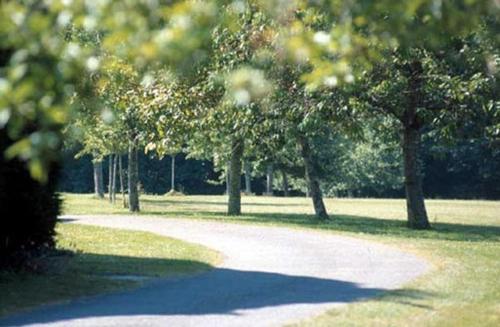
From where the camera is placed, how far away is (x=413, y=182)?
28531 millimetres

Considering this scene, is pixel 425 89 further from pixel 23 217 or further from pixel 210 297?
pixel 23 217

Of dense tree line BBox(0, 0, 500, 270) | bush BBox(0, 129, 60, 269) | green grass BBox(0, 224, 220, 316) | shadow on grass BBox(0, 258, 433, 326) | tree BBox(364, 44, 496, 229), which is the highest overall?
tree BBox(364, 44, 496, 229)

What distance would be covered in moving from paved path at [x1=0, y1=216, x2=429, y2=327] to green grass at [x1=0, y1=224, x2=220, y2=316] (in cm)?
54

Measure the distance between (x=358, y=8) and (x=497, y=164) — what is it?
73.5m

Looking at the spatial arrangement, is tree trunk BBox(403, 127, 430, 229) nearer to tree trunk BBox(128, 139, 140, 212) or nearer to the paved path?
the paved path

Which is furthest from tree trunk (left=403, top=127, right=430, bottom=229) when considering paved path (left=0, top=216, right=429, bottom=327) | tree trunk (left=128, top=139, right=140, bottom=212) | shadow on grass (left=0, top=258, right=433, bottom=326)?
shadow on grass (left=0, top=258, right=433, bottom=326)

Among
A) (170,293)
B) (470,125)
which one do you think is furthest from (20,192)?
(470,125)

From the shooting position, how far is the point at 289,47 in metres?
3.51

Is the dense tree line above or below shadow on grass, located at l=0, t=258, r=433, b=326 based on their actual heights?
above

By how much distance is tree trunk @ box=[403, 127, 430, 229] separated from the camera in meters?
28.3

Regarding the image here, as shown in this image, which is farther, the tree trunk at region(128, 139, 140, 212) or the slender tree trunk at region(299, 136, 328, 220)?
the tree trunk at region(128, 139, 140, 212)

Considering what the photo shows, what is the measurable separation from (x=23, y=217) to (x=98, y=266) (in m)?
2.29

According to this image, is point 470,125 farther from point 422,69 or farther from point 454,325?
point 454,325

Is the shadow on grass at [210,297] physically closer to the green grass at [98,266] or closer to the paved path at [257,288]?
the paved path at [257,288]
